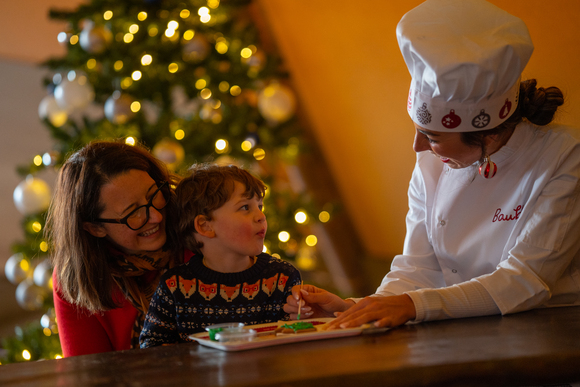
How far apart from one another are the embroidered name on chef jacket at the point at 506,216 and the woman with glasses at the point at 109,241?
86 centimetres

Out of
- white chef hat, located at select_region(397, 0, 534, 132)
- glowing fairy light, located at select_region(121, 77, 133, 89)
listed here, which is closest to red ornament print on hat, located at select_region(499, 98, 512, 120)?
white chef hat, located at select_region(397, 0, 534, 132)

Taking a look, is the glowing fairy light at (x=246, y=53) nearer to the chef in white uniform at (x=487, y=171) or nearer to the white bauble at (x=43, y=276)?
the white bauble at (x=43, y=276)

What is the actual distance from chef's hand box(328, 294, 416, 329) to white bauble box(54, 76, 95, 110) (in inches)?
84.3

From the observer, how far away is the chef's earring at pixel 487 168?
4.53 feet

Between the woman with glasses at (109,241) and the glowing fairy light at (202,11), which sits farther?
the glowing fairy light at (202,11)

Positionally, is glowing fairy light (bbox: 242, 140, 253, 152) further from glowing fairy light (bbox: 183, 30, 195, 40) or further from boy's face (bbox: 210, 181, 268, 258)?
boy's face (bbox: 210, 181, 268, 258)

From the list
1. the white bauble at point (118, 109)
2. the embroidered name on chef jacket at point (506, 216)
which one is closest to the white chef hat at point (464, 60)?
the embroidered name on chef jacket at point (506, 216)

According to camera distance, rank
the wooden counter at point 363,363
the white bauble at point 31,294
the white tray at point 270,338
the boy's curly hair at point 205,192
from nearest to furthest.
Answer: the wooden counter at point 363,363, the white tray at point 270,338, the boy's curly hair at point 205,192, the white bauble at point 31,294

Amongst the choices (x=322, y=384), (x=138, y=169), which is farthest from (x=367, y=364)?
(x=138, y=169)

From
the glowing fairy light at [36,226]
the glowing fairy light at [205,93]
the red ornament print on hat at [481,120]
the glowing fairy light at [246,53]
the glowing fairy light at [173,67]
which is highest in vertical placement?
the glowing fairy light at [246,53]

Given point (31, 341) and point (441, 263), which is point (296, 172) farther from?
point (441, 263)

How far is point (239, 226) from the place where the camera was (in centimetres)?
141

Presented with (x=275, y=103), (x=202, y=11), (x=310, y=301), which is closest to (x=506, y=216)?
(x=310, y=301)

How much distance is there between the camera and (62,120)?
296cm
